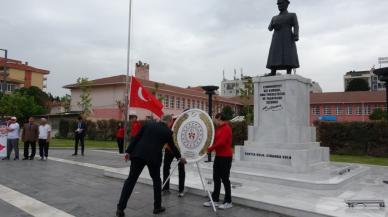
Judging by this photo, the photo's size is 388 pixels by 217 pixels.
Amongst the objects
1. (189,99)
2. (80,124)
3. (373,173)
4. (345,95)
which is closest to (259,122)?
(373,173)

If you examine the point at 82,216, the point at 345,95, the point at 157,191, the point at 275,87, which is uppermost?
the point at 345,95

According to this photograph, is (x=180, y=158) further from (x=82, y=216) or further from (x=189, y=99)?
(x=189, y=99)

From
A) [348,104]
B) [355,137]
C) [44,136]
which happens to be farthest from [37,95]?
[355,137]

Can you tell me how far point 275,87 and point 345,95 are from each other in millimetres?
56314

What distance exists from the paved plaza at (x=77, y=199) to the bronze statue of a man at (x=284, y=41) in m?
5.76

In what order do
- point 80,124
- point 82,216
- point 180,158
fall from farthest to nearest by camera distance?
1. point 80,124
2. point 180,158
3. point 82,216

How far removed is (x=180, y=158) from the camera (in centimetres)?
702

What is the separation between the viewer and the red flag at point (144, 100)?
995 cm

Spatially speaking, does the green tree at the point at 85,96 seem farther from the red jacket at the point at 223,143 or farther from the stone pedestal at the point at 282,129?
the red jacket at the point at 223,143

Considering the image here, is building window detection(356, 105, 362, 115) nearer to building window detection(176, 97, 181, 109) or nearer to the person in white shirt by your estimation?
building window detection(176, 97, 181, 109)

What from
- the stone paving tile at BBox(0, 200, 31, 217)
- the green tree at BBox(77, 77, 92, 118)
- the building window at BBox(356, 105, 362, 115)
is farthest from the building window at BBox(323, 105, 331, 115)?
the stone paving tile at BBox(0, 200, 31, 217)

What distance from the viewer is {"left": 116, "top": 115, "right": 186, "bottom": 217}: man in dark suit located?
616cm

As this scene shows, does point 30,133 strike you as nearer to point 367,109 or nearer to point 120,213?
point 120,213

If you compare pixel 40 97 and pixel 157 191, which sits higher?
pixel 40 97
